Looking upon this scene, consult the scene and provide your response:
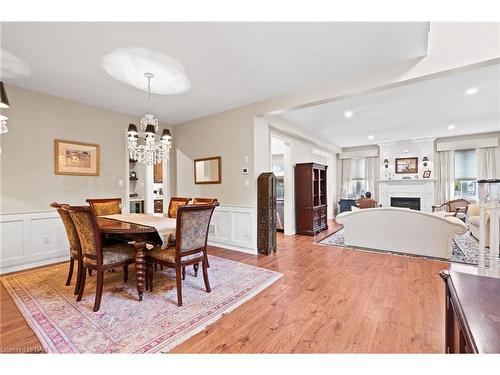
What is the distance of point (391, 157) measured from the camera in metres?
7.66

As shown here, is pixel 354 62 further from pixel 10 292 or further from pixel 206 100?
pixel 10 292

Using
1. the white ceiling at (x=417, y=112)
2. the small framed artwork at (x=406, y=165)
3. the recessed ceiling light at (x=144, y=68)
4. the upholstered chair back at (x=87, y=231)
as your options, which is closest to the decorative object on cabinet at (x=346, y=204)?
the small framed artwork at (x=406, y=165)

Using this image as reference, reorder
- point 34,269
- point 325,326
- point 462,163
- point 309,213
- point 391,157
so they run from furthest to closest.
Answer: point 391,157 < point 462,163 < point 309,213 < point 34,269 < point 325,326

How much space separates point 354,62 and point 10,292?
15.1 ft

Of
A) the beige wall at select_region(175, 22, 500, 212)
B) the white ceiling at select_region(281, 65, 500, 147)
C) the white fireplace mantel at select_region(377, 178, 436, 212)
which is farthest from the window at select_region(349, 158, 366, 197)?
the beige wall at select_region(175, 22, 500, 212)

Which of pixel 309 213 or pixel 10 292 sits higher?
pixel 309 213

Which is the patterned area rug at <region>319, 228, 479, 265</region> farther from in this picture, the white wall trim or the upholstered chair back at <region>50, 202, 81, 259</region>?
the upholstered chair back at <region>50, 202, 81, 259</region>

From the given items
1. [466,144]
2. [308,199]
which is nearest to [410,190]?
[466,144]

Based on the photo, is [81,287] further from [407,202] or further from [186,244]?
[407,202]

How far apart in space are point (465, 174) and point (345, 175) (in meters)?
3.36

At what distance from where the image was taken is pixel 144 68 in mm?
2707

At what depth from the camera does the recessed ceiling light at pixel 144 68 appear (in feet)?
7.94
